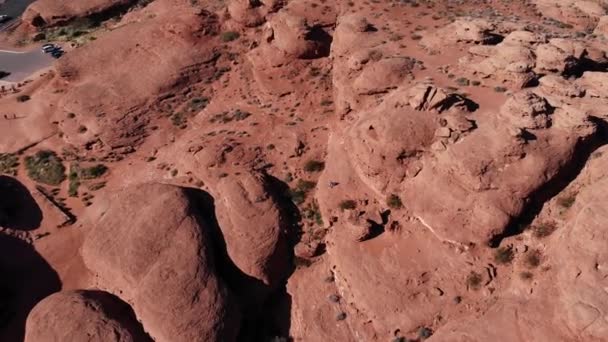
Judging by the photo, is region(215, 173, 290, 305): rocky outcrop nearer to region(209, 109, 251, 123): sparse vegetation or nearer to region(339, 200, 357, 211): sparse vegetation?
region(339, 200, 357, 211): sparse vegetation

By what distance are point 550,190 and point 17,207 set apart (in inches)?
1365

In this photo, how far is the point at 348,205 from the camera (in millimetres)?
27094

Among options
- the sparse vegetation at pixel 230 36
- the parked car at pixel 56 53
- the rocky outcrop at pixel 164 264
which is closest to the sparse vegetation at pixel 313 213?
the rocky outcrop at pixel 164 264

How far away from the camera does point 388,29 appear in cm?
3597

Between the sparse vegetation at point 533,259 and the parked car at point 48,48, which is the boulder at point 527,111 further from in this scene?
the parked car at point 48,48

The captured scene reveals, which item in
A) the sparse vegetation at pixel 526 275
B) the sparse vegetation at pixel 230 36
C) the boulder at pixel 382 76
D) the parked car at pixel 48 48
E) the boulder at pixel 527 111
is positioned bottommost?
the sparse vegetation at pixel 526 275

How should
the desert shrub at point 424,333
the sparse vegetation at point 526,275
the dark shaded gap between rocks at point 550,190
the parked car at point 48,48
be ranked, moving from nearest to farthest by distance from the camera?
the sparse vegetation at point 526,275, the dark shaded gap between rocks at point 550,190, the desert shrub at point 424,333, the parked car at point 48,48

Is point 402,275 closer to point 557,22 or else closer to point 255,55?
point 255,55

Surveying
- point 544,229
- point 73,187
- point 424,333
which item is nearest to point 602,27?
point 544,229

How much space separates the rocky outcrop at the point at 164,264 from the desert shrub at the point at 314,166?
7.90 m

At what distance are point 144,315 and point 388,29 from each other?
27675 mm

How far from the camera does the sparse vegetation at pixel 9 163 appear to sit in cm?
3425

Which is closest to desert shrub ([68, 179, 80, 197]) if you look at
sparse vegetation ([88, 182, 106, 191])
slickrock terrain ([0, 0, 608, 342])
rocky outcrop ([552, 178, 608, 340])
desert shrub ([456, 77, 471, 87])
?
slickrock terrain ([0, 0, 608, 342])

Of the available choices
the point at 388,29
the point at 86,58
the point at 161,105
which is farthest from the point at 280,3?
the point at 86,58
